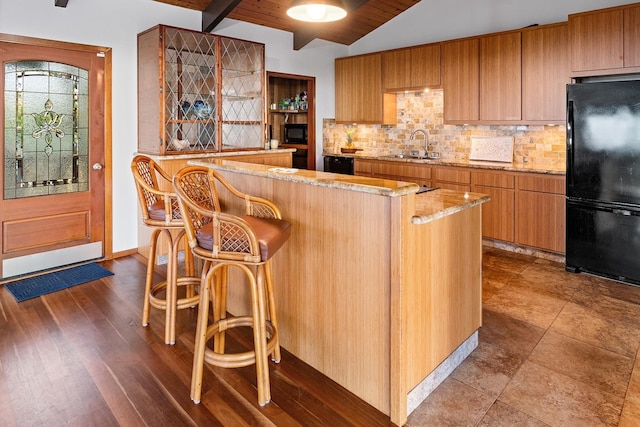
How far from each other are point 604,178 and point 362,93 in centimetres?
358

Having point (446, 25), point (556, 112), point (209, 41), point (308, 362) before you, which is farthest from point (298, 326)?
point (446, 25)

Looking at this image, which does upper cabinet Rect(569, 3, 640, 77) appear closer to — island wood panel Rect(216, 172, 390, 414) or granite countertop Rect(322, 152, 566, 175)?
granite countertop Rect(322, 152, 566, 175)

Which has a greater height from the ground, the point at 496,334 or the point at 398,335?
the point at 398,335

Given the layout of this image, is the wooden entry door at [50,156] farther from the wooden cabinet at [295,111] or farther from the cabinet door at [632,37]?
the cabinet door at [632,37]

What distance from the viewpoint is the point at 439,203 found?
7.38 ft

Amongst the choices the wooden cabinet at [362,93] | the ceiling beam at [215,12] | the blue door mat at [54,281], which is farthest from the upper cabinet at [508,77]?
the blue door mat at [54,281]

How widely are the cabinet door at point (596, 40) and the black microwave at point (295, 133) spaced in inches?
149

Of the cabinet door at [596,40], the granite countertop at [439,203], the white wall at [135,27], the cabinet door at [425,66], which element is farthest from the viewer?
the cabinet door at [425,66]

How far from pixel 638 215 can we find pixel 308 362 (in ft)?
9.96

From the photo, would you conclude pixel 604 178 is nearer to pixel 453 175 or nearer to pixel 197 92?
pixel 453 175

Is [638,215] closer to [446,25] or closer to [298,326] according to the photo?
[298,326]

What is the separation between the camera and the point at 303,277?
239cm

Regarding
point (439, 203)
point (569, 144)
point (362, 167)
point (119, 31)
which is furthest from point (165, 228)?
point (362, 167)

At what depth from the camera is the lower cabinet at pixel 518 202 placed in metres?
4.35
